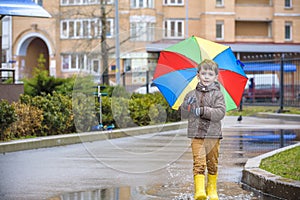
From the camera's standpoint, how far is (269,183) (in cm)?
961

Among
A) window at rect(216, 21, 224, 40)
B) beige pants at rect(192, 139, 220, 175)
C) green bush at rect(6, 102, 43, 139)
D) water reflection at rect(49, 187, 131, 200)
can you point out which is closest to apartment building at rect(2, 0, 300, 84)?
window at rect(216, 21, 224, 40)

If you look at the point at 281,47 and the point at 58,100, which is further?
the point at 281,47

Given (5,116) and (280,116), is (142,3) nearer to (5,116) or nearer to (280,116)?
(280,116)

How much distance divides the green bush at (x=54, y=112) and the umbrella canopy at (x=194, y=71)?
8.52 metres

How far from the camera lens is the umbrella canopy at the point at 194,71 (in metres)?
9.51

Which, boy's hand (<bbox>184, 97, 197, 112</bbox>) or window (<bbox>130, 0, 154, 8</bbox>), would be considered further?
window (<bbox>130, 0, 154, 8</bbox>)

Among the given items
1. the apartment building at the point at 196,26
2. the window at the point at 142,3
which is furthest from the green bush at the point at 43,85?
the window at the point at 142,3

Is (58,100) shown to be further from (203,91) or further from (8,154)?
(203,91)

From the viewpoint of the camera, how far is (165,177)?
36.6 ft

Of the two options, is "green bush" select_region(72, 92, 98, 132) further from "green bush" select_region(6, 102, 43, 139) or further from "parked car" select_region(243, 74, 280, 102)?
"parked car" select_region(243, 74, 280, 102)

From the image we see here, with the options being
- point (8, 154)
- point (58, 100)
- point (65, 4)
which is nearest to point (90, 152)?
point (8, 154)

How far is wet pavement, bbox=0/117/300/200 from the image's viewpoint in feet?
31.4

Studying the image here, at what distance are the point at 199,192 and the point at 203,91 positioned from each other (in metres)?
1.14

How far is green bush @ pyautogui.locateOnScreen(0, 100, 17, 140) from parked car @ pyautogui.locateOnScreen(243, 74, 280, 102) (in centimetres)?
2172
